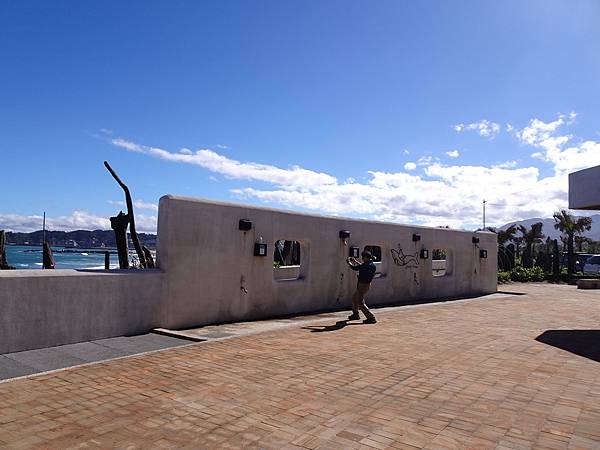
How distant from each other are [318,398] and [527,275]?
24587 mm

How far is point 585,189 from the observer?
9.30m

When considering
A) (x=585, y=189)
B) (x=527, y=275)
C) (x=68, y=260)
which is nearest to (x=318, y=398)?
(x=585, y=189)

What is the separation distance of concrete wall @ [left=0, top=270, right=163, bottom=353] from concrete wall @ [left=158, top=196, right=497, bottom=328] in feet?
1.50

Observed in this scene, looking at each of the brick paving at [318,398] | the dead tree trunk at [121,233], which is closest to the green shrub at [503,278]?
the brick paving at [318,398]

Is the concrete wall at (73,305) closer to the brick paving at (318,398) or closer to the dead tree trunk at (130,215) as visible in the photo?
the brick paving at (318,398)

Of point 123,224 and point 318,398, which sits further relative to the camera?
point 123,224

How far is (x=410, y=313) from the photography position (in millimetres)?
11648

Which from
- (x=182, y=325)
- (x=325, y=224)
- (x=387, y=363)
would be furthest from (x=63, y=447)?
(x=325, y=224)

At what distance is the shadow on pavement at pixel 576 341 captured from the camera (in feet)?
24.5

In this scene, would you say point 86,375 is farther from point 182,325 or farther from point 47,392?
point 182,325

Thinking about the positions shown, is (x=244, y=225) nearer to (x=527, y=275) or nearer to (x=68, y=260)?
(x=527, y=275)

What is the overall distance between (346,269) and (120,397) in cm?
802

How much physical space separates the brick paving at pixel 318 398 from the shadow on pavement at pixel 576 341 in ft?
0.41

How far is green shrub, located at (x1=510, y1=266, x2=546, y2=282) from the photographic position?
2622 centimetres
